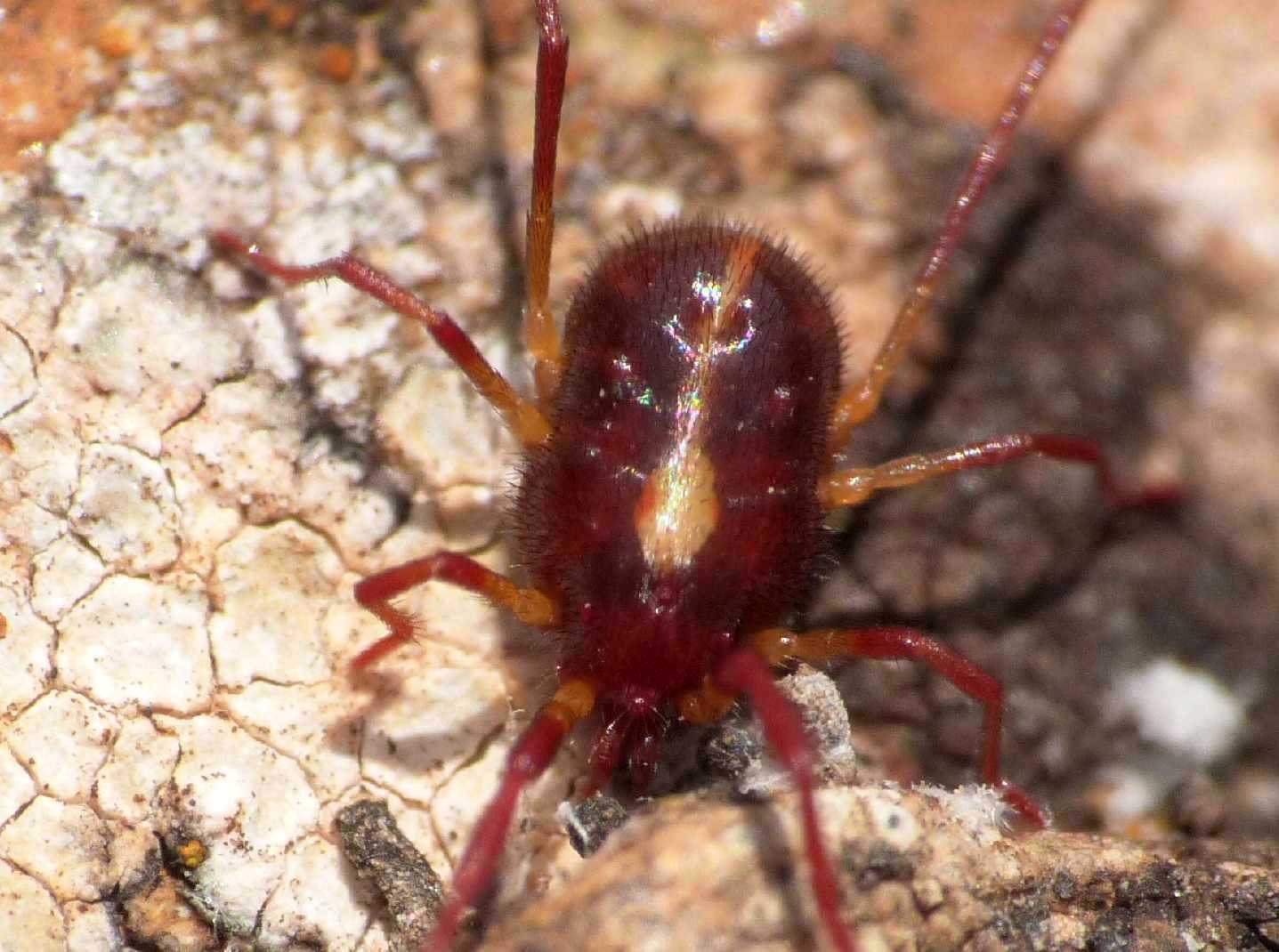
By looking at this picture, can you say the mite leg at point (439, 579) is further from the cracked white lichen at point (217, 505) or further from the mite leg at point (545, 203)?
the mite leg at point (545, 203)

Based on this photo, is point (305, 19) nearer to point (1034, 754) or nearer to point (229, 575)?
point (229, 575)

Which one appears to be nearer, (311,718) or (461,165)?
(311,718)

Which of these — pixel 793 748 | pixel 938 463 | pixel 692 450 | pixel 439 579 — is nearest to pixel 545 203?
pixel 692 450

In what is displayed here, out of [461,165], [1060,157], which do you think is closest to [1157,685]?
[1060,157]

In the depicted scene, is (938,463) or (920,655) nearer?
(920,655)

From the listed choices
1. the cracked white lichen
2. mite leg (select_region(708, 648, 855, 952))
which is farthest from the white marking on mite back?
the cracked white lichen

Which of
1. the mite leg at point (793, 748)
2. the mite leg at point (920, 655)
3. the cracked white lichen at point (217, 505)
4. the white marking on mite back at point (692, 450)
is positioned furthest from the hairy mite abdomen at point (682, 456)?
the cracked white lichen at point (217, 505)

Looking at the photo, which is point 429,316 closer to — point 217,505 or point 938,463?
point 217,505
